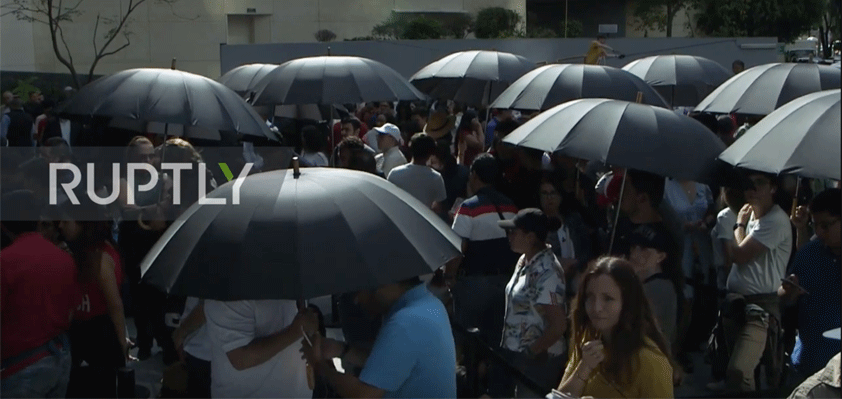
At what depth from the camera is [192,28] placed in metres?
Result: 35.4

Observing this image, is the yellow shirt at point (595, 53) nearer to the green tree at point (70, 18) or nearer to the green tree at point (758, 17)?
the green tree at point (70, 18)

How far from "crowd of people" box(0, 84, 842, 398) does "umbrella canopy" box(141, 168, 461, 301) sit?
19cm

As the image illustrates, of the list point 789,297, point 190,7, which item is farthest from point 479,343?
point 190,7

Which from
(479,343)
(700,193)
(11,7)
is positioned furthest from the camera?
(11,7)

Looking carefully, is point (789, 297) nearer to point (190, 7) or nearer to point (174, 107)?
point (174, 107)

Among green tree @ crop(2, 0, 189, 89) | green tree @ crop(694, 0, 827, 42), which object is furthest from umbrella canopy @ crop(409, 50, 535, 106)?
green tree @ crop(694, 0, 827, 42)

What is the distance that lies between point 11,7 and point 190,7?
7054 mm

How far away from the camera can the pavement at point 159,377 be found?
7.26 meters

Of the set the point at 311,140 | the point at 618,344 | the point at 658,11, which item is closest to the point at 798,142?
the point at 618,344

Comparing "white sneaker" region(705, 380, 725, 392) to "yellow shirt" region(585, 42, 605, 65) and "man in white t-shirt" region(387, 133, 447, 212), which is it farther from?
"yellow shirt" region(585, 42, 605, 65)

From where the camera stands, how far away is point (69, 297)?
497 cm

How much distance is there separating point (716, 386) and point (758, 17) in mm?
36798

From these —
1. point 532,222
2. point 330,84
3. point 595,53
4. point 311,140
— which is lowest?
point 532,222

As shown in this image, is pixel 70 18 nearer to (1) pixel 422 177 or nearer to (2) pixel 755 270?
(1) pixel 422 177
